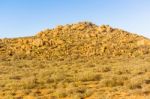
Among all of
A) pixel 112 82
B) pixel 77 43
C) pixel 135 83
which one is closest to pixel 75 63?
pixel 77 43

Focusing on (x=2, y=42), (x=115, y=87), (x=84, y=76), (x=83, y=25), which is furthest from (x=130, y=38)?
→ (x=115, y=87)

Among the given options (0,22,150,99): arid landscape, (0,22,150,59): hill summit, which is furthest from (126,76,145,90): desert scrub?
(0,22,150,59): hill summit

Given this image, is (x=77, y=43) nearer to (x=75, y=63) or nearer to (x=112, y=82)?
(x=75, y=63)

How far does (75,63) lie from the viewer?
33.1 metres

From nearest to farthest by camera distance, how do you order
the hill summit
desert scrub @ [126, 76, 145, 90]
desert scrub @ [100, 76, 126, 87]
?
desert scrub @ [126, 76, 145, 90] < desert scrub @ [100, 76, 126, 87] < the hill summit

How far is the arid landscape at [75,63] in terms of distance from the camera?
16672 millimetres

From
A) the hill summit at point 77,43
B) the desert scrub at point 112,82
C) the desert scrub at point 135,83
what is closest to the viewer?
the desert scrub at point 135,83

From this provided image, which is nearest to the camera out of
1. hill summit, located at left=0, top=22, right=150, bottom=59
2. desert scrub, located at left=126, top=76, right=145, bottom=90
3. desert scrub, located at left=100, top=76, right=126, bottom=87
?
desert scrub, located at left=126, top=76, right=145, bottom=90

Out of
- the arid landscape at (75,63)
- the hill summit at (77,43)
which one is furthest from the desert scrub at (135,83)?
the hill summit at (77,43)

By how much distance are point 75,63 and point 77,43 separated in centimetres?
1189

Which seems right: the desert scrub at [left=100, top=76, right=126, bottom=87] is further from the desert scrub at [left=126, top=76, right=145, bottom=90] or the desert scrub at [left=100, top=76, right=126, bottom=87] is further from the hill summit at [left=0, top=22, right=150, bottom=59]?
the hill summit at [left=0, top=22, right=150, bottom=59]

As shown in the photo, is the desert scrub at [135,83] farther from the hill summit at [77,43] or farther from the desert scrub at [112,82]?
the hill summit at [77,43]

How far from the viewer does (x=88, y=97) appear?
612 inches

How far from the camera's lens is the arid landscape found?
16.7 metres
